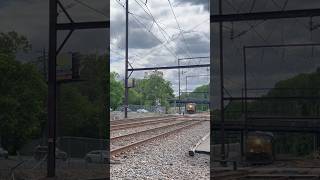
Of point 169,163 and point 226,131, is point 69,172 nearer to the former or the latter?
point 226,131

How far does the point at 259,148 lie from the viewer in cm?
542

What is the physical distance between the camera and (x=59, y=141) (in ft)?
22.3

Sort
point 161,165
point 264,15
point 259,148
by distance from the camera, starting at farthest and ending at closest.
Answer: point 161,165 → point 259,148 → point 264,15

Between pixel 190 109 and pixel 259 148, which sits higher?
pixel 259 148

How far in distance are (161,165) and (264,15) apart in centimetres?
693

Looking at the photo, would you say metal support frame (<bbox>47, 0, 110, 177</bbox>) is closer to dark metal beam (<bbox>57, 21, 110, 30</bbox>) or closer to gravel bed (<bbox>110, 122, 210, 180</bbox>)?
dark metal beam (<bbox>57, 21, 110, 30</bbox>)

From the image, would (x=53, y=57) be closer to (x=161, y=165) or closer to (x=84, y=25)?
(x=84, y=25)

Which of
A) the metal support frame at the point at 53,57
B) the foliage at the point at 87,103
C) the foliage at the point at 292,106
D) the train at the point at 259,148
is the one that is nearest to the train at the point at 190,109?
the foliage at the point at 87,103

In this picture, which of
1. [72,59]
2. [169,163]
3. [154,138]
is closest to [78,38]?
[72,59]

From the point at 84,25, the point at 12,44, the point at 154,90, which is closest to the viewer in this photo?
the point at 12,44

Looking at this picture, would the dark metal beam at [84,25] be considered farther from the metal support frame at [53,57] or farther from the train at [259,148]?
the train at [259,148]

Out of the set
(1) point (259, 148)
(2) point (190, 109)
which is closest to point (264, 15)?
(1) point (259, 148)

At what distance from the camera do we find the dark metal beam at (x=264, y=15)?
504 cm

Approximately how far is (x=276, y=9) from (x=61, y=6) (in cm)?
307
